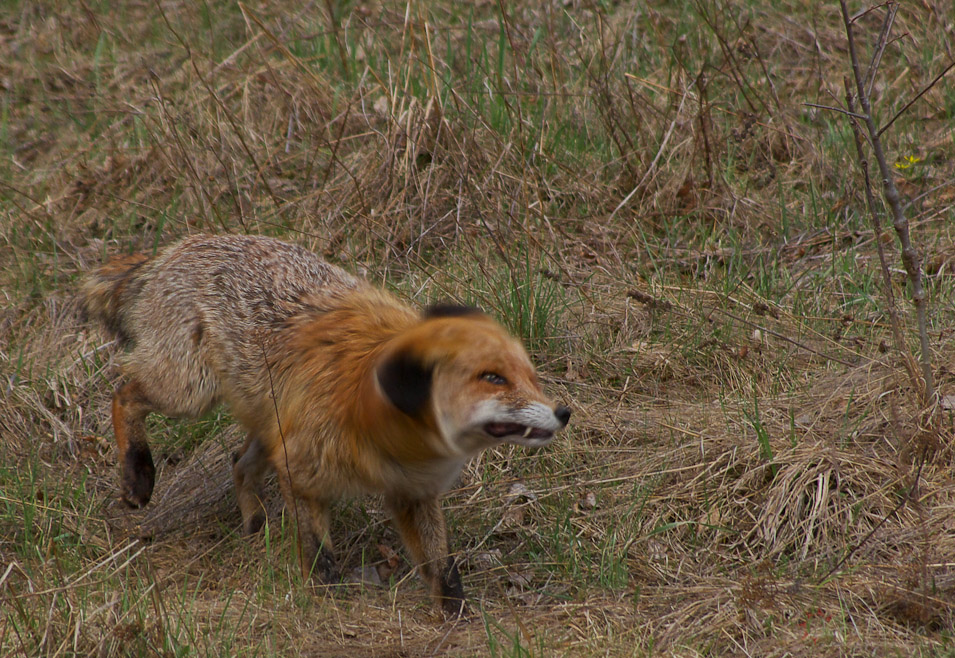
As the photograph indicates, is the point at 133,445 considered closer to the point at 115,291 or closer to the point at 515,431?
the point at 115,291

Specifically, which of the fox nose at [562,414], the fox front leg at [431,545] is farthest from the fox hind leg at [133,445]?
the fox nose at [562,414]

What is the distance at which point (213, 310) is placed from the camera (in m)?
5.36

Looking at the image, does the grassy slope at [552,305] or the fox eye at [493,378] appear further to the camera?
the grassy slope at [552,305]

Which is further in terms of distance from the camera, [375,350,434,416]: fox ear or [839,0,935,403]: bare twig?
[839,0,935,403]: bare twig

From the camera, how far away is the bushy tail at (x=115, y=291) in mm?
5805

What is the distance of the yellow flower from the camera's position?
25.6ft

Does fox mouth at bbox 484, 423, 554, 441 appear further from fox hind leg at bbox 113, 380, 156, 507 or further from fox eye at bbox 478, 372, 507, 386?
fox hind leg at bbox 113, 380, 156, 507

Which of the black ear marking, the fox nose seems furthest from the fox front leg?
the fox nose

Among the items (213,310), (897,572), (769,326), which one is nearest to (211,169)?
(213,310)

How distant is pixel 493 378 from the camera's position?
12.8ft

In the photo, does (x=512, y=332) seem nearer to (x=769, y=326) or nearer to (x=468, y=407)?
(x=769, y=326)

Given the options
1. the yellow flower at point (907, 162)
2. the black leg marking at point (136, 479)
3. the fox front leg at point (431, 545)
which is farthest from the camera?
the yellow flower at point (907, 162)

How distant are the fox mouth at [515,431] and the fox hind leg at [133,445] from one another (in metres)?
2.41

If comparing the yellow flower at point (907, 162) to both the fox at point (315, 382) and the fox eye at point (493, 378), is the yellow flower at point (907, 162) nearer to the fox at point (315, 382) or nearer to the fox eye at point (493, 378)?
the fox at point (315, 382)
